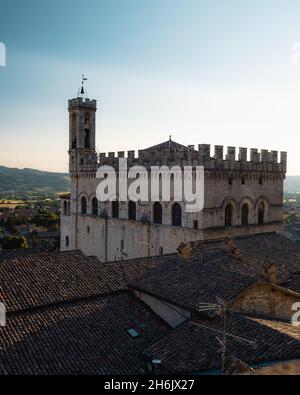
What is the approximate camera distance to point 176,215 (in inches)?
1004

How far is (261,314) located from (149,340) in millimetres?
3904

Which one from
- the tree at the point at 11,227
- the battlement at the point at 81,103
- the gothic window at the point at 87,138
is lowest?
the tree at the point at 11,227

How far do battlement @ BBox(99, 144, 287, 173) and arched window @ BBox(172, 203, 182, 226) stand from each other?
2560mm

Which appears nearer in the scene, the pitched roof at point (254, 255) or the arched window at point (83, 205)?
the pitched roof at point (254, 255)

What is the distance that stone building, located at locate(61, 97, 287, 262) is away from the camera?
2444cm

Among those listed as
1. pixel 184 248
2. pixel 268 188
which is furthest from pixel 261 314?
pixel 268 188

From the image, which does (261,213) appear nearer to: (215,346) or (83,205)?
(83,205)

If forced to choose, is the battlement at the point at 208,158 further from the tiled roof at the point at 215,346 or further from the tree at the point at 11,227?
the tree at the point at 11,227

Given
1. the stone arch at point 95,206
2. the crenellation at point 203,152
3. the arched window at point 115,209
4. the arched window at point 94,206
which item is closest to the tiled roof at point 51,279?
the crenellation at point 203,152

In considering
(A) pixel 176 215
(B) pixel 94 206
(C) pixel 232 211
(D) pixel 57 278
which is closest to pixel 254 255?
(C) pixel 232 211

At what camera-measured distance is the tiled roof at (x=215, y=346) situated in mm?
10250

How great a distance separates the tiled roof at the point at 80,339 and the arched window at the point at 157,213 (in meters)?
11.6

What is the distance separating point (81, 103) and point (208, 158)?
13.7 metres

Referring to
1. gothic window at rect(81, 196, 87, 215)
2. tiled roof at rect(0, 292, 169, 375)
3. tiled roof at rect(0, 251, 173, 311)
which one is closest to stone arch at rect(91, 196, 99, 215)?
gothic window at rect(81, 196, 87, 215)
